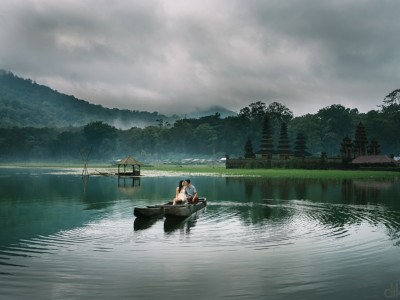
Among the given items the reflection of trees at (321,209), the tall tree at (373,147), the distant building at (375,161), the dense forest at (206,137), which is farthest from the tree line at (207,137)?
the reflection of trees at (321,209)

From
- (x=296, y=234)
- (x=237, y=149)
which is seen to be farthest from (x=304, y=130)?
(x=296, y=234)

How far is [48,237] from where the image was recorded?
17.3 metres

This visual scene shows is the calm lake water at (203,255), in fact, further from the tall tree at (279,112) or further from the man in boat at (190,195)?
the tall tree at (279,112)

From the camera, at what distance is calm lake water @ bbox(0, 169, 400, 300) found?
10693 mm

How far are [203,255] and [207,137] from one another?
6435 inches

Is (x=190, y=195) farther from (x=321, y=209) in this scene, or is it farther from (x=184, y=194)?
(x=321, y=209)

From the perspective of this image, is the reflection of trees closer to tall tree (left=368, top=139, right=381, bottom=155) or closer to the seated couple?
the seated couple

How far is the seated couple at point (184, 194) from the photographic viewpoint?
23891 mm

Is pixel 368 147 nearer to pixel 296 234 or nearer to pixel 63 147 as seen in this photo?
pixel 296 234

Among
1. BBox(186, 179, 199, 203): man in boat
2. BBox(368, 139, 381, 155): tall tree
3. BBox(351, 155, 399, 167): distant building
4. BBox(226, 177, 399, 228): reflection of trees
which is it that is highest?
BBox(368, 139, 381, 155): tall tree

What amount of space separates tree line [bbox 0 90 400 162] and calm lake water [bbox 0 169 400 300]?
12385cm

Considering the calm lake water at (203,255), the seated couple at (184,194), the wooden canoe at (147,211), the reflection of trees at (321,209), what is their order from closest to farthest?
the calm lake water at (203,255) → the wooden canoe at (147,211) → the reflection of trees at (321,209) → the seated couple at (184,194)

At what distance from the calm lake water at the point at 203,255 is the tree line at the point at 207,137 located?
12385cm

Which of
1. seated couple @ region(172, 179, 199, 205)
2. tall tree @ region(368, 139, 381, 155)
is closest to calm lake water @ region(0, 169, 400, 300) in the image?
seated couple @ region(172, 179, 199, 205)
